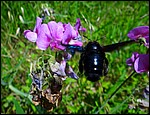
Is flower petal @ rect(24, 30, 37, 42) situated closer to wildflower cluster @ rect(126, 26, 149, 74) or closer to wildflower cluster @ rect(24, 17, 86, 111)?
wildflower cluster @ rect(24, 17, 86, 111)

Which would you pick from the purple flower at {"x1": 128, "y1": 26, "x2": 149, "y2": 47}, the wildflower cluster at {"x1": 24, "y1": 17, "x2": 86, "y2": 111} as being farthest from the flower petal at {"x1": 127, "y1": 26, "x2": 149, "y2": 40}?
the wildflower cluster at {"x1": 24, "y1": 17, "x2": 86, "y2": 111}

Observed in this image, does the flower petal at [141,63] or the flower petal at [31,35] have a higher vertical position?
the flower petal at [31,35]

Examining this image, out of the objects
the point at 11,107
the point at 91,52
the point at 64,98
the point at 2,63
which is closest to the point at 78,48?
the point at 91,52

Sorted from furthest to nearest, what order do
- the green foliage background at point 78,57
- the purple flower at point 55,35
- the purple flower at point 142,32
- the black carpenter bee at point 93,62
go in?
the green foliage background at point 78,57
the purple flower at point 142,32
the purple flower at point 55,35
the black carpenter bee at point 93,62

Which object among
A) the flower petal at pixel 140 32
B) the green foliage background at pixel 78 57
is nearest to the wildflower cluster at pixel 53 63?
the flower petal at pixel 140 32

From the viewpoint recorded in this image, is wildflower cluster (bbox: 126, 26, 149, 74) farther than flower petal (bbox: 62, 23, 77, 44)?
Yes

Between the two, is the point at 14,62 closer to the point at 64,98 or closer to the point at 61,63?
the point at 64,98

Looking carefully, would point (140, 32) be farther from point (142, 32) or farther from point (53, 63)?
point (53, 63)

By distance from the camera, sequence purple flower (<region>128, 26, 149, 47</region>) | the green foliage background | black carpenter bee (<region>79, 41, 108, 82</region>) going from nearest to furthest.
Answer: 1. black carpenter bee (<region>79, 41, 108, 82</region>)
2. purple flower (<region>128, 26, 149, 47</region>)
3. the green foliage background

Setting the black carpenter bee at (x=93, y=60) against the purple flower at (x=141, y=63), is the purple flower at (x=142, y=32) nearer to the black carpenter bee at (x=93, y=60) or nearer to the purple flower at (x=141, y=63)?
the purple flower at (x=141, y=63)
